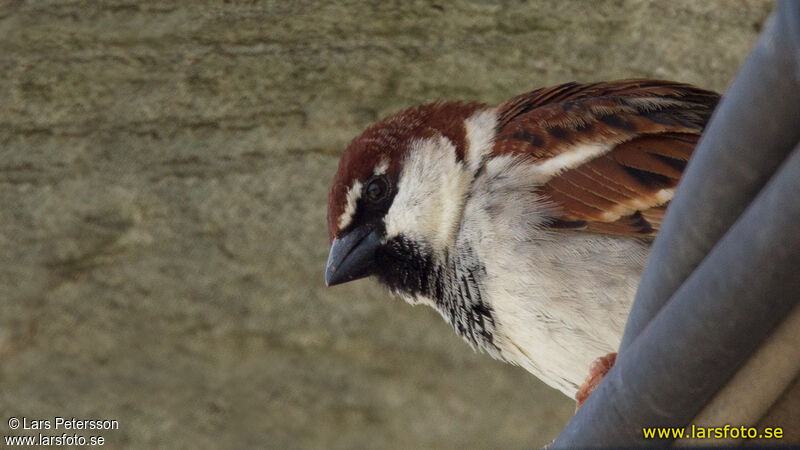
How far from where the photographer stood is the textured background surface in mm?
2408

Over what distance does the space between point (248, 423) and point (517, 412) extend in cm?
75

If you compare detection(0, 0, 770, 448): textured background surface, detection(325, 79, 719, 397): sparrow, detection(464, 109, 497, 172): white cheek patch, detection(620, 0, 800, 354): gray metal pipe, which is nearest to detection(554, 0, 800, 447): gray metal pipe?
detection(620, 0, 800, 354): gray metal pipe

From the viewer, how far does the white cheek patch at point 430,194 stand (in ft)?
5.64

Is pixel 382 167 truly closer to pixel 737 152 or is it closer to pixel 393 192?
pixel 393 192

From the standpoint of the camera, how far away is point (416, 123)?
1907 mm

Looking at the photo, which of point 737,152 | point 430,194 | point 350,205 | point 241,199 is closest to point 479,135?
point 430,194

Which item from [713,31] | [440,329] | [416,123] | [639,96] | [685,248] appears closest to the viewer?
[685,248]

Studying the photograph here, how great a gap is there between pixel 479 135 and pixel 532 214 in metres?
0.28

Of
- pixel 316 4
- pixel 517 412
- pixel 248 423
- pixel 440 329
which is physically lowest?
pixel 248 423

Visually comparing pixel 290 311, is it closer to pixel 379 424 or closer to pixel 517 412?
pixel 379 424

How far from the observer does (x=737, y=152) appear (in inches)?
19.4

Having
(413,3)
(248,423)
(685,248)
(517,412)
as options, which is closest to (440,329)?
(517,412)

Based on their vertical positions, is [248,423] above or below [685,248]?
below

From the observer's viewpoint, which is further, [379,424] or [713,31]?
[379,424]
